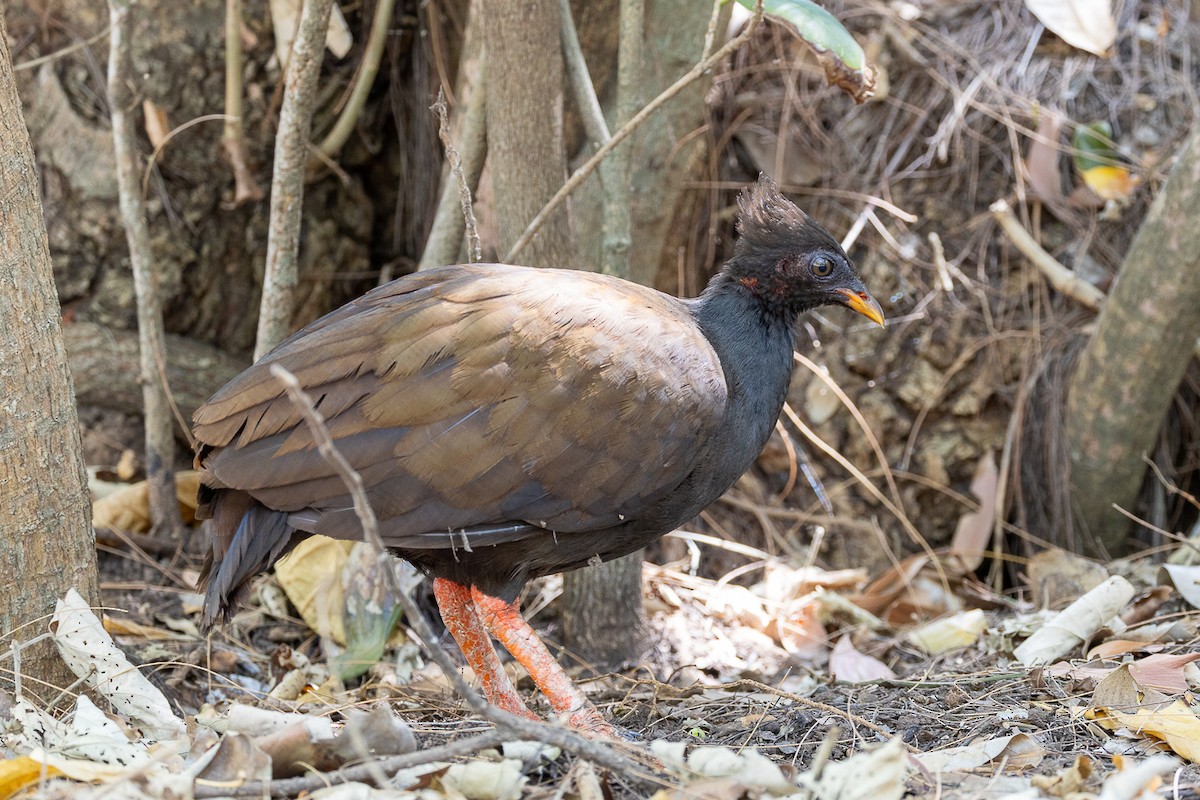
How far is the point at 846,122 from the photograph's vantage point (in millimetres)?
5848

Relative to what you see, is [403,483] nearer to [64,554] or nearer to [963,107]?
[64,554]

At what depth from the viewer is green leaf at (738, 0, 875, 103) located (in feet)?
11.3

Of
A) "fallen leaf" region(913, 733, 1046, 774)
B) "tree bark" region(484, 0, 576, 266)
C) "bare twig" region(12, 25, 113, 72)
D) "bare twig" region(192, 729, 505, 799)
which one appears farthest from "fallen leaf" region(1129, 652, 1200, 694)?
"bare twig" region(12, 25, 113, 72)

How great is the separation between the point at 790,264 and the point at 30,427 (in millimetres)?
2163

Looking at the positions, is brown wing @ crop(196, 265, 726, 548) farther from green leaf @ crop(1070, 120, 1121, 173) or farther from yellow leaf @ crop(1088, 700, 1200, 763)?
green leaf @ crop(1070, 120, 1121, 173)

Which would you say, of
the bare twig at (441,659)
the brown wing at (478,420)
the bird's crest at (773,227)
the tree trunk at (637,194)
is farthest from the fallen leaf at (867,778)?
the tree trunk at (637,194)

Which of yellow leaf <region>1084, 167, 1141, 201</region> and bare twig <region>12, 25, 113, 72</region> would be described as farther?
yellow leaf <region>1084, 167, 1141, 201</region>

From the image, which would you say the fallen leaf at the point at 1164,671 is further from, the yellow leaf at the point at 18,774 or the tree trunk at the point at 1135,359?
the yellow leaf at the point at 18,774

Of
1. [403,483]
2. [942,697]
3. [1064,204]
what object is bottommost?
[942,697]

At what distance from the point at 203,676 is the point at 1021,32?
4.78 metres

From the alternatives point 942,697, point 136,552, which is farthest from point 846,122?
point 136,552

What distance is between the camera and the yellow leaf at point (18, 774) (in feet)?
7.55

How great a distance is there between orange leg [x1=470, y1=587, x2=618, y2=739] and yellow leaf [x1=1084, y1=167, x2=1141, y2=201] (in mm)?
3697

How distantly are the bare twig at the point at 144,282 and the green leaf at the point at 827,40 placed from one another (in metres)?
2.26
